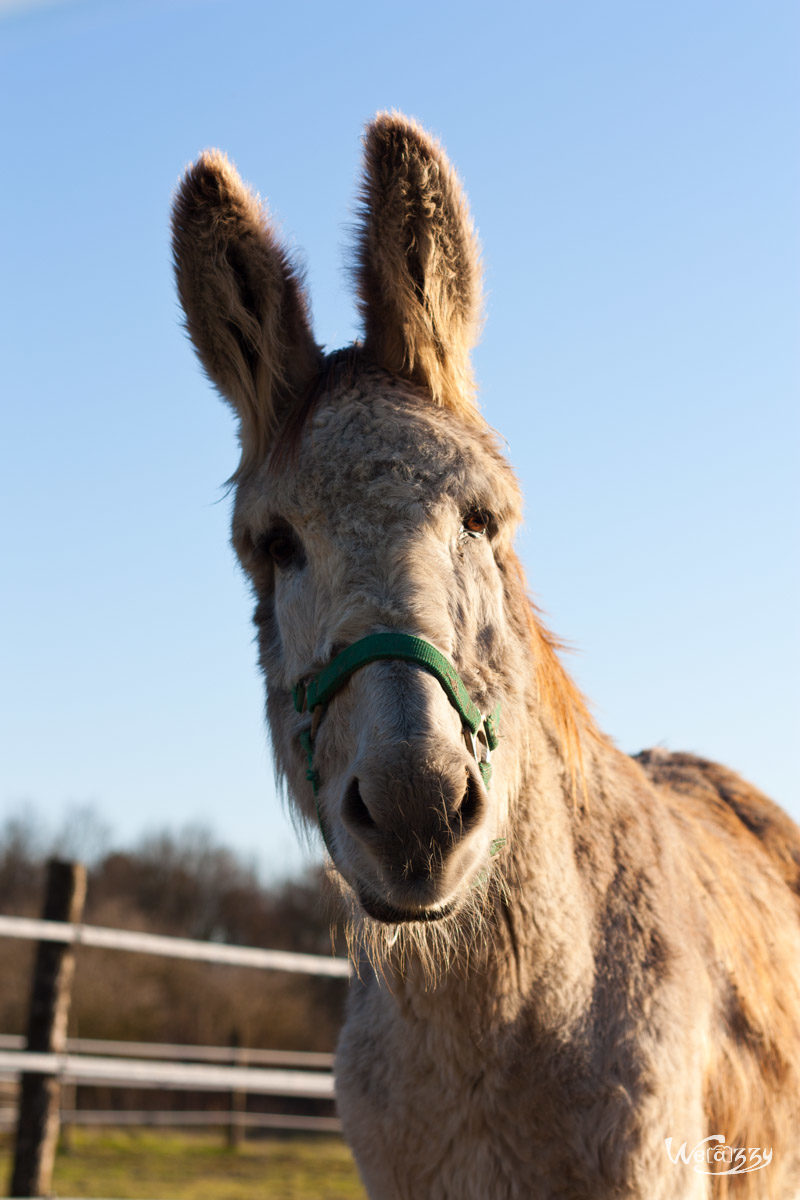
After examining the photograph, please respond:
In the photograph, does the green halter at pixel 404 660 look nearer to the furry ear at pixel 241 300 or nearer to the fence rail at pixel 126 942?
the furry ear at pixel 241 300

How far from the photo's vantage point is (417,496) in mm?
2416

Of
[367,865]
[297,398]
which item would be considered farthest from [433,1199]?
[297,398]

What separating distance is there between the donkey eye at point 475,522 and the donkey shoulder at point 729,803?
63.8 inches

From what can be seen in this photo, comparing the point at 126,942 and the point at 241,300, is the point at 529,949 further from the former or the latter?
the point at 126,942

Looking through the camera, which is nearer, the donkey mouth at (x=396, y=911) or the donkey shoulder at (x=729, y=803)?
the donkey mouth at (x=396, y=911)

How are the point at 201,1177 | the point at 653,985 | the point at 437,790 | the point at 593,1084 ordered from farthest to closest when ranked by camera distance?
the point at 201,1177
the point at 653,985
the point at 593,1084
the point at 437,790

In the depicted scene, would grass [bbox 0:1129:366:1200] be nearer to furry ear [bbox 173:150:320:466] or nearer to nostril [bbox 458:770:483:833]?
furry ear [bbox 173:150:320:466]

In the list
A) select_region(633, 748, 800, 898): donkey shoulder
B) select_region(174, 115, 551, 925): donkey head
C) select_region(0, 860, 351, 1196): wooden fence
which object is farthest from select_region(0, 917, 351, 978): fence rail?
select_region(174, 115, 551, 925): donkey head

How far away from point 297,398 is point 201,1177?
11.0m

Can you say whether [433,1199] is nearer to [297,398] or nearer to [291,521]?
[291,521]

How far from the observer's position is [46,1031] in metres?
6.36

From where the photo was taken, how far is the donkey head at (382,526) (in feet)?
6.64

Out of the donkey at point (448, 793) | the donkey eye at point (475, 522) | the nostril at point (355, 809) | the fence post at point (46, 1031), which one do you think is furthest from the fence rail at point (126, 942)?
the nostril at point (355, 809)

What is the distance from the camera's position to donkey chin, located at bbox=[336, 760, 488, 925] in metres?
1.94
